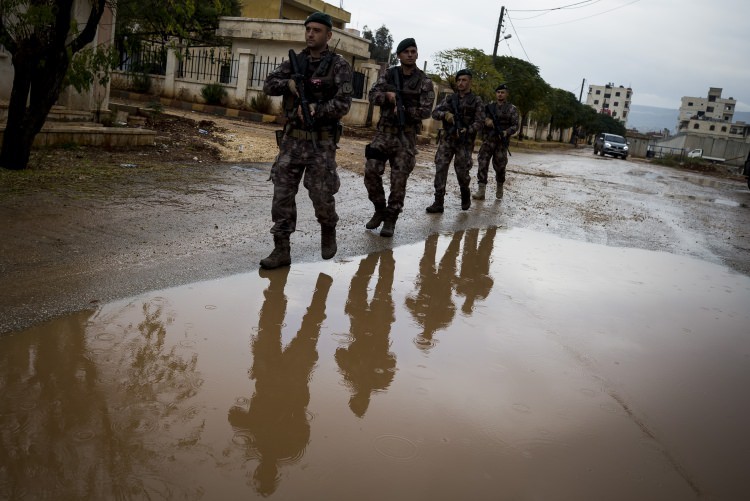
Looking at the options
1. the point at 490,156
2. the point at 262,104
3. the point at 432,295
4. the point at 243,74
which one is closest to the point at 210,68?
the point at 243,74

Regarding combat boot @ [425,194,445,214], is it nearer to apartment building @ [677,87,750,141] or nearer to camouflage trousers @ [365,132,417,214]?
camouflage trousers @ [365,132,417,214]

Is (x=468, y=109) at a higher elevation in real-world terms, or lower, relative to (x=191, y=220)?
higher

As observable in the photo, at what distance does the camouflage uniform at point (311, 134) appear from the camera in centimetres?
434

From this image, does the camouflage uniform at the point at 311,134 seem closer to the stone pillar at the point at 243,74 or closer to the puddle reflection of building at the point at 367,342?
the puddle reflection of building at the point at 367,342

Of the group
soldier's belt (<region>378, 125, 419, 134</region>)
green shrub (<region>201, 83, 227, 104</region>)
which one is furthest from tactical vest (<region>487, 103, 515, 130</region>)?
green shrub (<region>201, 83, 227, 104</region>)

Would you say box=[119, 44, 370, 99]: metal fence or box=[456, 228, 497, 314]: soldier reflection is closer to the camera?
box=[456, 228, 497, 314]: soldier reflection

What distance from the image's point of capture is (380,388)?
2742 mm

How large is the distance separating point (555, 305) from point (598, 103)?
6455 inches

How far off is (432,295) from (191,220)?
8.11ft

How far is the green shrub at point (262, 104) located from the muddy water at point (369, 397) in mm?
16407

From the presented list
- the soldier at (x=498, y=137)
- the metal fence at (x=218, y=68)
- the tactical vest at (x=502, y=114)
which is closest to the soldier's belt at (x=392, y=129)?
the soldier at (x=498, y=137)

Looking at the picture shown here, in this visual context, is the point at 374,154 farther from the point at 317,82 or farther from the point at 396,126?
the point at 317,82

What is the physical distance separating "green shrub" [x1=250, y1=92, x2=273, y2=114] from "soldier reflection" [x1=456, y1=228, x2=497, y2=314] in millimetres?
14540

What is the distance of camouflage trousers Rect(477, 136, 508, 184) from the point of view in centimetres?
949
